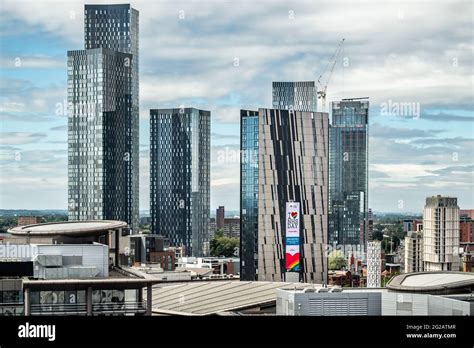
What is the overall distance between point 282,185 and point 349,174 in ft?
7.29

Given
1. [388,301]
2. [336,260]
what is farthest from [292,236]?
[388,301]

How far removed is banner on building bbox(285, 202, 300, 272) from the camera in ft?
82.1

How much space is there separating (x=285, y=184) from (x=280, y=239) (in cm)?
186

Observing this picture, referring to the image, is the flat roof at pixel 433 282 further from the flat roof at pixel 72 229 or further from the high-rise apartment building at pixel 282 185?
the high-rise apartment building at pixel 282 185

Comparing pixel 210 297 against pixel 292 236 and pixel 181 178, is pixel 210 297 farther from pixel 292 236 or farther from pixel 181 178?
pixel 292 236

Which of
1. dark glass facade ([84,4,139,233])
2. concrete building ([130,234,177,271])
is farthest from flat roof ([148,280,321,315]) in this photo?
dark glass facade ([84,4,139,233])

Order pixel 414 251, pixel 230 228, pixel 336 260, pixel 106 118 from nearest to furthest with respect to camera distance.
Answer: pixel 106 118
pixel 414 251
pixel 230 228
pixel 336 260

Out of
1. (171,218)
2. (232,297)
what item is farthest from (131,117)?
(232,297)

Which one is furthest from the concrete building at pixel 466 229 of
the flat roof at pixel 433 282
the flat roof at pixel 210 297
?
the flat roof at pixel 433 282

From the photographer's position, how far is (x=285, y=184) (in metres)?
25.8

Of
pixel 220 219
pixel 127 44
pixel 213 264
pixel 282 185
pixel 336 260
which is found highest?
pixel 127 44

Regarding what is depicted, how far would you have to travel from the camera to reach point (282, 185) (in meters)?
25.8

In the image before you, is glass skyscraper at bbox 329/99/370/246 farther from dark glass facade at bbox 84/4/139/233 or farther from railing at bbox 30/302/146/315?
railing at bbox 30/302/146/315
